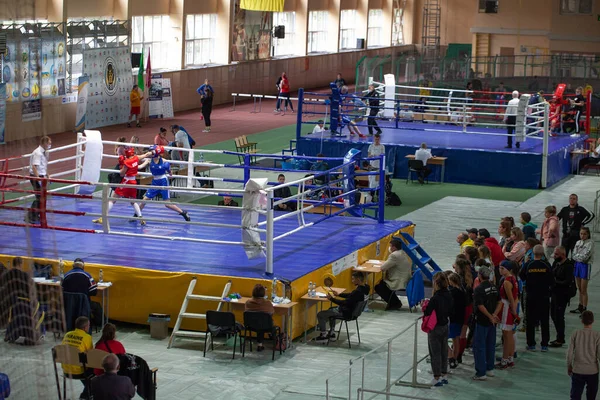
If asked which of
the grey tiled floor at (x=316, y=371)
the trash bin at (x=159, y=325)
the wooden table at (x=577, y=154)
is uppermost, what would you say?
the wooden table at (x=577, y=154)

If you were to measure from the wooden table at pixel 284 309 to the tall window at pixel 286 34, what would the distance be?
32945 mm

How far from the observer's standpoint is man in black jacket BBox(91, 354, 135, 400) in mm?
8797

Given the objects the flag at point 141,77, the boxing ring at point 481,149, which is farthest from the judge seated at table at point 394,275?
the flag at point 141,77

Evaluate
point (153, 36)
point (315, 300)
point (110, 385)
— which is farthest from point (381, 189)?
point (153, 36)

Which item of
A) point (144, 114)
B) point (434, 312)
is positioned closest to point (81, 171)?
point (434, 312)

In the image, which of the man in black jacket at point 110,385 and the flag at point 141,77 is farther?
the flag at point 141,77

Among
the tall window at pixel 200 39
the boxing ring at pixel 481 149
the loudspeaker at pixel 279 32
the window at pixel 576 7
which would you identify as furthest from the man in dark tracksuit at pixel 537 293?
the window at pixel 576 7

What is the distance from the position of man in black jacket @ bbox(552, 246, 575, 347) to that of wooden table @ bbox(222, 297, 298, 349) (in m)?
3.37

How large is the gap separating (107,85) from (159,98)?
3136mm

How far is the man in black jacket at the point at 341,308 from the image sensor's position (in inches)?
492

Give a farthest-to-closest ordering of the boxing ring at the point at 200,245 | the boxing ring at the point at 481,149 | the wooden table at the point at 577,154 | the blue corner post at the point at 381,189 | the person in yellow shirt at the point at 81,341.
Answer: the wooden table at the point at 577,154
the boxing ring at the point at 481,149
the blue corner post at the point at 381,189
the boxing ring at the point at 200,245
the person in yellow shirt at the point at 81,341

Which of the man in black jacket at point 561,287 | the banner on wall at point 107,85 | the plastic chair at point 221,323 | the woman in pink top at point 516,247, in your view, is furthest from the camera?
the banner on wall at point 107,85

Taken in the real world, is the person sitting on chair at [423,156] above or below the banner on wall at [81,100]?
below

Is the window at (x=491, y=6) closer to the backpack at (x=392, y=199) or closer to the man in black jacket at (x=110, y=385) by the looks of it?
the backpack at (x=392, y=199)
